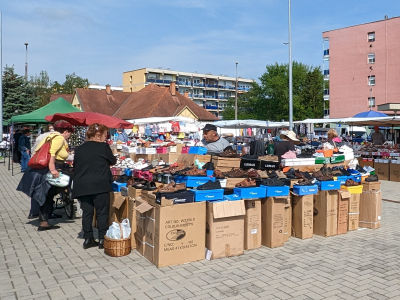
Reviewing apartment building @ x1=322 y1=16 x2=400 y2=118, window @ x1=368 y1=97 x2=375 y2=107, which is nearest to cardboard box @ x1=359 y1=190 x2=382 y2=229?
apartment building @ x1=322 y1=16 x2=400 y2=118

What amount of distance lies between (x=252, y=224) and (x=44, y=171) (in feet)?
13.3

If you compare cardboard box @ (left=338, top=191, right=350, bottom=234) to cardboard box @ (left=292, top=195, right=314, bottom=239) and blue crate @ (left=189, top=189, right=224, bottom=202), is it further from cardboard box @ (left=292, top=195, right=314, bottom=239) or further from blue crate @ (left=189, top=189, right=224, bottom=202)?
blue crate @ (left=189, top=189, right=224, bottom=202)

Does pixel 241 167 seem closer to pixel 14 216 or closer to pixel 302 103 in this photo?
pixel 14 216

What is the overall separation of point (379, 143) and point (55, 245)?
16241 mm

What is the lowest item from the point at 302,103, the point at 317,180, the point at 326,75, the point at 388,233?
the point at 388,233

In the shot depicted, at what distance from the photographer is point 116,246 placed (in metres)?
5.67

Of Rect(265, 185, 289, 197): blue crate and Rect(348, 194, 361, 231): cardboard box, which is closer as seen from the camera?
Rect(265, 185, 289, 197): blue crate

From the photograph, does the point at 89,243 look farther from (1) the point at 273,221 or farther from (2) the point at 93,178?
(1) the point at 273,221

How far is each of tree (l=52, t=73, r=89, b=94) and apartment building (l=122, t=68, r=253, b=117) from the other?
101 feet

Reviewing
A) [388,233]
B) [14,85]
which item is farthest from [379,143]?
[14,85]

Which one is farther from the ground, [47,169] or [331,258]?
[47,169]

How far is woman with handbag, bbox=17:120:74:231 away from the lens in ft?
23.1

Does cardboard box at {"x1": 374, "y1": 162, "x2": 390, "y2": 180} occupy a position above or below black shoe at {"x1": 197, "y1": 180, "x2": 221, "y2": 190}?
below

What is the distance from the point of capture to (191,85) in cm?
10325
